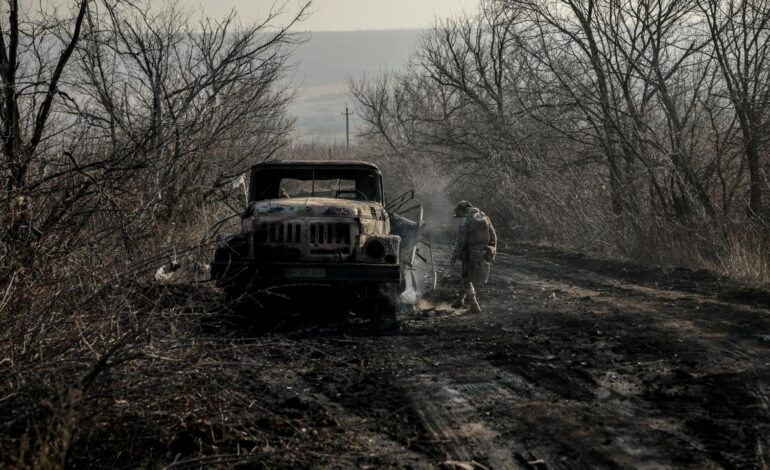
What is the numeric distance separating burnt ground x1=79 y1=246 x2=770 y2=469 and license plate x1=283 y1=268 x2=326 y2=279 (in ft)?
1.98

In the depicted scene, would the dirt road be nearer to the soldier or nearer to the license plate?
the soldier

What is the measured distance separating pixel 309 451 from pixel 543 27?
1443cm

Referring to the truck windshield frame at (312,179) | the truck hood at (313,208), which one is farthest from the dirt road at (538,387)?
the truck windshield frame at (312,179)

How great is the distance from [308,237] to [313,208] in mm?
418

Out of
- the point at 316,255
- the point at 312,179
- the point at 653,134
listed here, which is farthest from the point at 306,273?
the point at 653,134

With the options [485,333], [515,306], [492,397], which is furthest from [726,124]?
[492,397]

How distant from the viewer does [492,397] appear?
20.4 feet

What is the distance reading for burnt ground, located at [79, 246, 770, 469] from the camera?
4.83 m

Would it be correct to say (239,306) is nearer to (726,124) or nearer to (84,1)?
(84,1)

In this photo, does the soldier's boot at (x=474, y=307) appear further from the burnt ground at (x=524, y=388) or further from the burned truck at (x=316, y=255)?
the burned truck at (x=316, y=255)

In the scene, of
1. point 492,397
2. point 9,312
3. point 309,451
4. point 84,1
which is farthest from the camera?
point 84,1

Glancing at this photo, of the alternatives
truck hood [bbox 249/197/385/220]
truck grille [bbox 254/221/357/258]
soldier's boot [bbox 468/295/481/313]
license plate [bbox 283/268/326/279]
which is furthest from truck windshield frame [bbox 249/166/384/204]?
license plate [bbox 283/268/326/279]

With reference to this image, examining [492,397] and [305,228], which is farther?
Answer: [305,228]

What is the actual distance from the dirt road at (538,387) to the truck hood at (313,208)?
1269mm
